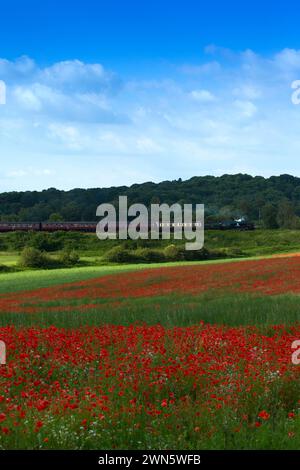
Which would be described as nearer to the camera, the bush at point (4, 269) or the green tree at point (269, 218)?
the bush at point (4, 269)

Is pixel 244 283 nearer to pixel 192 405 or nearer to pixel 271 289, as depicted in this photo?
pixel 271 289

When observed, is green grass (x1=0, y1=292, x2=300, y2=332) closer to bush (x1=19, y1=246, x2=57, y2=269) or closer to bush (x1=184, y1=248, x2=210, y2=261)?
bush (x1=19, y1=246, x2=57, y2=269)

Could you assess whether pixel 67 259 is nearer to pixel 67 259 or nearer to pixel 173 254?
pixel 67 259

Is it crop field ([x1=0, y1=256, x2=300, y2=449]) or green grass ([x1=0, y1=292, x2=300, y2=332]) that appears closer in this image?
crop field ([x1=0, y1=256, x2=300, y2=449])

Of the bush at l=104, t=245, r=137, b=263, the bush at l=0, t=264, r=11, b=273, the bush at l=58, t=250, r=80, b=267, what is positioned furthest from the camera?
the bush at l=104, t=245, r=137, b=263

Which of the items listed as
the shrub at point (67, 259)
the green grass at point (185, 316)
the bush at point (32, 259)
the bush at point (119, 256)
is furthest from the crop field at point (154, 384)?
the bush at point (119, 256)

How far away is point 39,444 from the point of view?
6.87 meters

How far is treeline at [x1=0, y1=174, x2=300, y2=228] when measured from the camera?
407ft

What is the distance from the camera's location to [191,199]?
159 metres

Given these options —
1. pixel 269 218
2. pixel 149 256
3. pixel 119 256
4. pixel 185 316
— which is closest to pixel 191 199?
pixel 269 218

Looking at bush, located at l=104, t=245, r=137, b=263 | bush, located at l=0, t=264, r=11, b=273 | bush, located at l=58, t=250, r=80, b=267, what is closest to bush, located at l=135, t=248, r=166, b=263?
bush, located at l=104, t=245, r=137, b=263

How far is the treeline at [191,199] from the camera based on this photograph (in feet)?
407

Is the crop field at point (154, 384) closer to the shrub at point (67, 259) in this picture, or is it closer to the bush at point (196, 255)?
the shrub at point (67, 259)

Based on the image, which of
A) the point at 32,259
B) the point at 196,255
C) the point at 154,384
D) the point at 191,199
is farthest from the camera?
the point at 191,199
